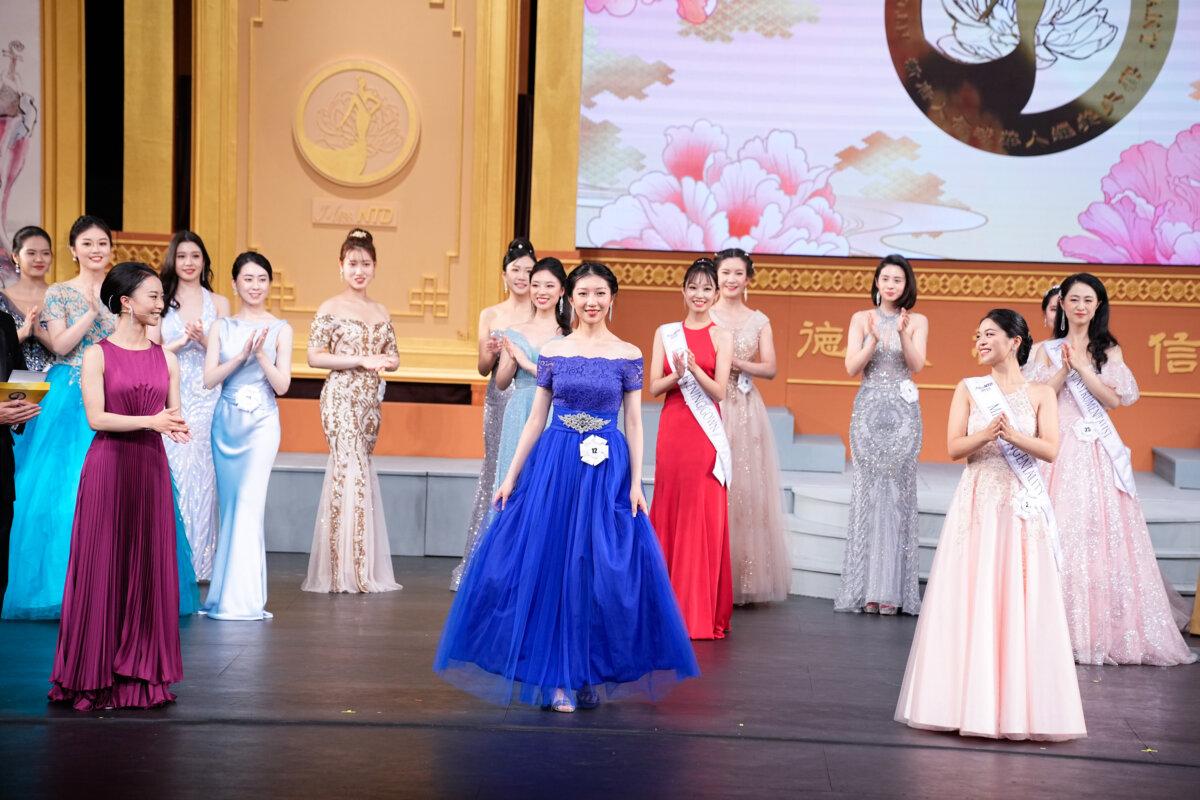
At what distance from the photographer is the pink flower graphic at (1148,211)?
845cm

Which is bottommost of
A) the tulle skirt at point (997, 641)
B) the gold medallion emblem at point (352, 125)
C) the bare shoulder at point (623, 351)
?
the tulle skirt at point (997, 641)

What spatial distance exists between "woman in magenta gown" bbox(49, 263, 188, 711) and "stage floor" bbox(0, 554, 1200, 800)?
12 cm

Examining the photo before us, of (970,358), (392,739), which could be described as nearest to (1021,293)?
(970,358)

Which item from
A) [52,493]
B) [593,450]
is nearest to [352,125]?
[52,493]

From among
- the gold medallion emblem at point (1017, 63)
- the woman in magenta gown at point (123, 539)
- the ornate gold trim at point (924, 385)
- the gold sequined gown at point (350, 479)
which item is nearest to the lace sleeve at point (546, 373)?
the woman in magenta gown at point (123, 539)

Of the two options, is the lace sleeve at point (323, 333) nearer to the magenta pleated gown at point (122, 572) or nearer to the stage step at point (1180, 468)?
the magenta pleated gown at point (122, 572)

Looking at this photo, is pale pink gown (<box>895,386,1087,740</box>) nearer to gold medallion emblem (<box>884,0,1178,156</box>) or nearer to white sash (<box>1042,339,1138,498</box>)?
white sash (<box>1042,339,1138,498</box>)

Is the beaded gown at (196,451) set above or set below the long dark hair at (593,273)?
below

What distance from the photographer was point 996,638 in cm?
423

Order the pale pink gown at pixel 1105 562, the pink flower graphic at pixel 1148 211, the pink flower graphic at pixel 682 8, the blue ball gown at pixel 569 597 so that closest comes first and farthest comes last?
the blue ball gown at pixel 569 597 → the pale pink gown at pixel 1105 562 → the pink flower graphic at pixel 1148 211 → the pink flower graphic at pixel 682 8

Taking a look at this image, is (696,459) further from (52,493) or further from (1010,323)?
(52,493)

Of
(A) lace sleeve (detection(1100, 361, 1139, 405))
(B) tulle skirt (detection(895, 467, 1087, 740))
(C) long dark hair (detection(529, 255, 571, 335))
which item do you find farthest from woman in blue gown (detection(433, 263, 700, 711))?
(A) lace sleeve (detection(1100, 361, 1139, 405))

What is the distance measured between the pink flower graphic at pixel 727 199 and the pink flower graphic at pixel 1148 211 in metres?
1.50

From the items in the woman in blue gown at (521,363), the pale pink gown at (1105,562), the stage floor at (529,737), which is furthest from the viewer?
the woman in blue gown at (521,363)
